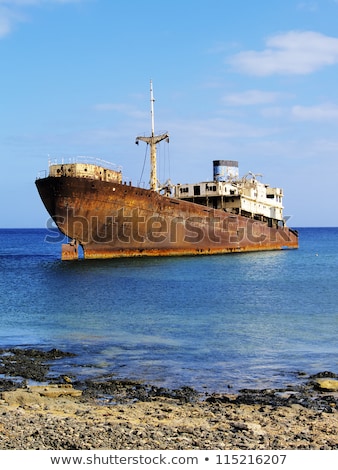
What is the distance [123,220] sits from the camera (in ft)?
113

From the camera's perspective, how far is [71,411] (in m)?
8.04

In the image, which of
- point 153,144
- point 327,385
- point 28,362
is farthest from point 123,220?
point 327,385

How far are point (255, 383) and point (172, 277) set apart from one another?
18364 millimetres

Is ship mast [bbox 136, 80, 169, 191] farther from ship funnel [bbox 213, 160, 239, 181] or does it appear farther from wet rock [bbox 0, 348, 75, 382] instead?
wet rock [bbox 0, 348, 75, 382]

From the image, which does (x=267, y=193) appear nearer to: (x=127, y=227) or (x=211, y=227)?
(x=211, y=227)

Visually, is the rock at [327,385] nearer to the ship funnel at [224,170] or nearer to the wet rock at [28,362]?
the wet rock at [28,362]

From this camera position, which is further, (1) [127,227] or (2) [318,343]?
(1) [127,227]

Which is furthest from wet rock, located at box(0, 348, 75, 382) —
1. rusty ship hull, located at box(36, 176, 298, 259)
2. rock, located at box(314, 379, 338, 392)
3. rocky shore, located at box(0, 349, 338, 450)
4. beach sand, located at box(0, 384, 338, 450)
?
rusty ship hull, located at box(36, 176, 298, 259)

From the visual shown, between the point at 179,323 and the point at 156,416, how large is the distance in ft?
27.7

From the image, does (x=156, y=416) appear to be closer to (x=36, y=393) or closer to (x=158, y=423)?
(x=158, y=423)

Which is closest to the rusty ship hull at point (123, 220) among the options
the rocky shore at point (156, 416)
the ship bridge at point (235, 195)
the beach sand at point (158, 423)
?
the ship bridge at point (235, 195)

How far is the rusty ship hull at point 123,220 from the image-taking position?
33375mm

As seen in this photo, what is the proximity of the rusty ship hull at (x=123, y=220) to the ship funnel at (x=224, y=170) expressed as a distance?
847 cm

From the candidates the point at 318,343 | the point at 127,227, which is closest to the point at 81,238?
the point at 127,227
